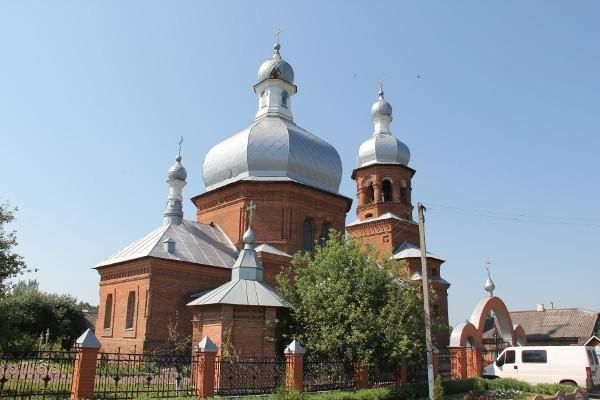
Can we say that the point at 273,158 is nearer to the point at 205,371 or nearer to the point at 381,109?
the point at 381,109

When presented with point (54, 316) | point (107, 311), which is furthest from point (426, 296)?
point (54, 316)

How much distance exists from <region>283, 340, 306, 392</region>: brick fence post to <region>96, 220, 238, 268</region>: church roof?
7.24 metres

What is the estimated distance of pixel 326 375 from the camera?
14.2 meters

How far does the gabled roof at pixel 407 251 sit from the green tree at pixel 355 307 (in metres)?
7.79

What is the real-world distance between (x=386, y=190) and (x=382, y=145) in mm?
2321

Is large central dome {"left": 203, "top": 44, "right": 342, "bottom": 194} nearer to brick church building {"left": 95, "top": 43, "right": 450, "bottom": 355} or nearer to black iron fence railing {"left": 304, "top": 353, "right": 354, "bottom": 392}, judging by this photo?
brick church building {"left": 95, "top": 43, "right": 450, "bottom": 355}

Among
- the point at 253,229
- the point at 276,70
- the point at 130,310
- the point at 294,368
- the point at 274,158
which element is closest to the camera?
the point at 294,368

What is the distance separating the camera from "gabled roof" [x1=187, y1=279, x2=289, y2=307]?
618 inches

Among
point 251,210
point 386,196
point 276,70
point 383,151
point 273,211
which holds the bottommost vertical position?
point 251,210

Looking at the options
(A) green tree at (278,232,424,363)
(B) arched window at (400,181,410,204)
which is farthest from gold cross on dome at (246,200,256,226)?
(B) arched window at (400,181,410,204)

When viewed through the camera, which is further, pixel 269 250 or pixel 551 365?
pixel 269 250

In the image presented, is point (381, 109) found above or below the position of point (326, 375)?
above

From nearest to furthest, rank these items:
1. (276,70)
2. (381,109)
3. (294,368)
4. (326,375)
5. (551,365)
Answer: (294,368) → (326,375) → (551,365) → (276,70) → (381,109)

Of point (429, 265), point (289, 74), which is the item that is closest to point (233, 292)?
point (429, 265)
